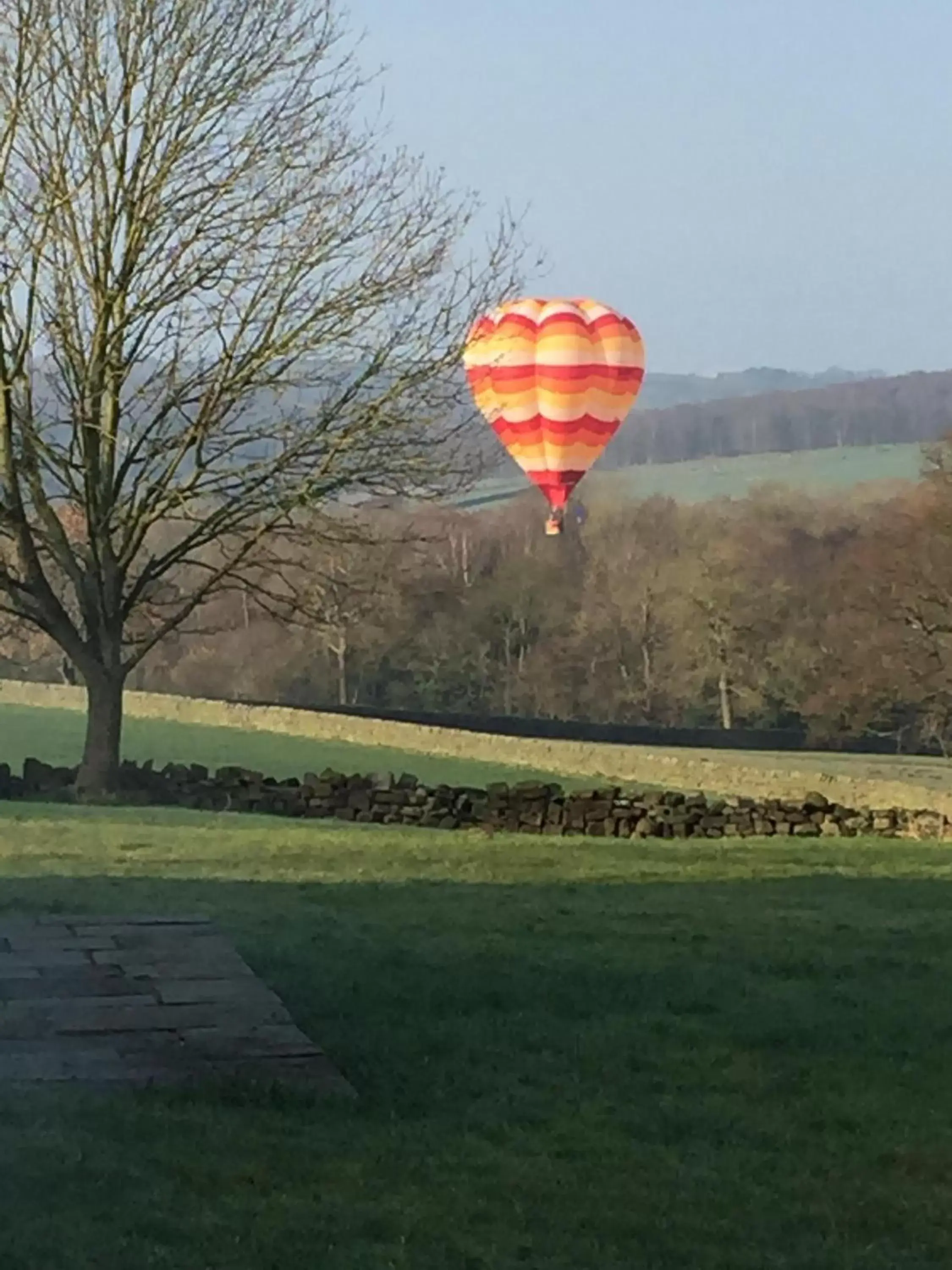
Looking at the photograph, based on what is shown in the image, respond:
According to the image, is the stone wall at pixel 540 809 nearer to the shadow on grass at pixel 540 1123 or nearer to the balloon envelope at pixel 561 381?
the shadow on grass at pixel 540 1123

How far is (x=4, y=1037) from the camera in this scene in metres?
4.74

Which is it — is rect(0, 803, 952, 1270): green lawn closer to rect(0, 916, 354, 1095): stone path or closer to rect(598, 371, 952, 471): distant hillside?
rect(0, 916, 354, 1095): stone path

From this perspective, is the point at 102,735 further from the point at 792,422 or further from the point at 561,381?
the point at 792,422

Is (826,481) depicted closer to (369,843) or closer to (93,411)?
(93,411)

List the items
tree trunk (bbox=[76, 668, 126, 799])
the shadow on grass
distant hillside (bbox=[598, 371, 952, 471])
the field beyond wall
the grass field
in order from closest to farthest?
1. the shadow on grass
2. tree trunk (bbox=[76, 668, 126, 799])
3. the field beyond wall
4. the grass field
5. distant hillside (bbox=[598, 371, 952, 471])

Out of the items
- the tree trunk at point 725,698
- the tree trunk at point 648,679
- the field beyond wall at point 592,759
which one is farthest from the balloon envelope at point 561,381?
the tree trunk at point 648,679

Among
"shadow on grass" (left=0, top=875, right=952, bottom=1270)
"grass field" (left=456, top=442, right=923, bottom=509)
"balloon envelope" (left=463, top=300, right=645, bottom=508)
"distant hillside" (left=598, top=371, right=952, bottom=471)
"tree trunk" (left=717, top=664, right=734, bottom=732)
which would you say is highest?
"distant hillside" (left=598, top=371, right=952, bottom=471)

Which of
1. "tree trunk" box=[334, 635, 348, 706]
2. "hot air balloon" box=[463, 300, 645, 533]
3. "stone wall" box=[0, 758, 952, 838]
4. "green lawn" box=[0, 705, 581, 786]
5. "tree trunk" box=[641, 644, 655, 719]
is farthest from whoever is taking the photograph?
"tree trunk" box=[641, 644, 655, 719]

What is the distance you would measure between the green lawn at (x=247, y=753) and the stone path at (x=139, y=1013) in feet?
37.1

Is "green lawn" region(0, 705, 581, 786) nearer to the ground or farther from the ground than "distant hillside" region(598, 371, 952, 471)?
nearer to the ground

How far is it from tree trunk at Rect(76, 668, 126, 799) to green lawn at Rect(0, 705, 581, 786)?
2.08 meters

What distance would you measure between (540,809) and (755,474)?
1752 inches

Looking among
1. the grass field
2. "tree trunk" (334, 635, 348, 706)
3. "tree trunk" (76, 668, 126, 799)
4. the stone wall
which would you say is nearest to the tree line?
"tree trunk" (334, 635, 348, 706)

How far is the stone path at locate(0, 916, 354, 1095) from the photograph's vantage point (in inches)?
180
